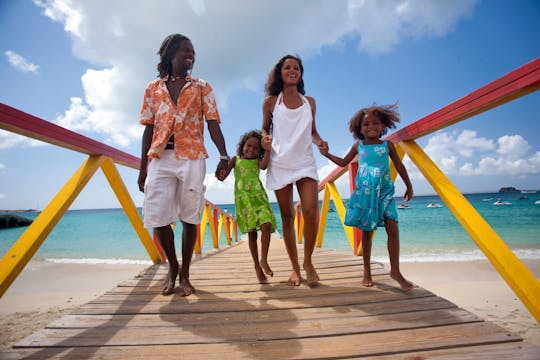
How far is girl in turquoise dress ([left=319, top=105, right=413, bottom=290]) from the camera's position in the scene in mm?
1746

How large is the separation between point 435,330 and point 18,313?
5.66 metres

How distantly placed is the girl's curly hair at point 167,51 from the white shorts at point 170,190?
0.65 meters

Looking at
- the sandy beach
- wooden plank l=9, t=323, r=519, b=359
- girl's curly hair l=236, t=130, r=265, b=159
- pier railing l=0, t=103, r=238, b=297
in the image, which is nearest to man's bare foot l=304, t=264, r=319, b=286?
wooden plank l=9, t=323, r=519, b=359

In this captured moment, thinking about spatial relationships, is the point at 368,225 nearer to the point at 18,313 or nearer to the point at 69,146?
the point at 69,146

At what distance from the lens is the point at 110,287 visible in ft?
18.8

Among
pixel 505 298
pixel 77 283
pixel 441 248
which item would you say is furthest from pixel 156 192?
pixel 441 248

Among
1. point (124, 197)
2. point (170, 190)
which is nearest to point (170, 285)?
point (170, 190)

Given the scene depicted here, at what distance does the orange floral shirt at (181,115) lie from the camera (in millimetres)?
1714

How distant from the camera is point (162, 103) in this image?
1.76 meters

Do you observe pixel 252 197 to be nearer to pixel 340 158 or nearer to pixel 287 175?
pixel 287 175

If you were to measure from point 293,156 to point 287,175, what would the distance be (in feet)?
0.49

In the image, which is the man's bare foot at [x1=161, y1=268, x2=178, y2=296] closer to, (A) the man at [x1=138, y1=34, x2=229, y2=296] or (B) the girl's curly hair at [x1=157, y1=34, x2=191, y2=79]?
(A) the man at [x1=138, y1=34, x2=229, y2=296]

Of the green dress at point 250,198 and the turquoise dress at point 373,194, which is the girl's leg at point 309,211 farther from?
the green dress at point 250,198

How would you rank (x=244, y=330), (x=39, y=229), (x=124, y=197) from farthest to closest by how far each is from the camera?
(x=124, y=197)
(x=39, y=229)
(x=244, y=330)
